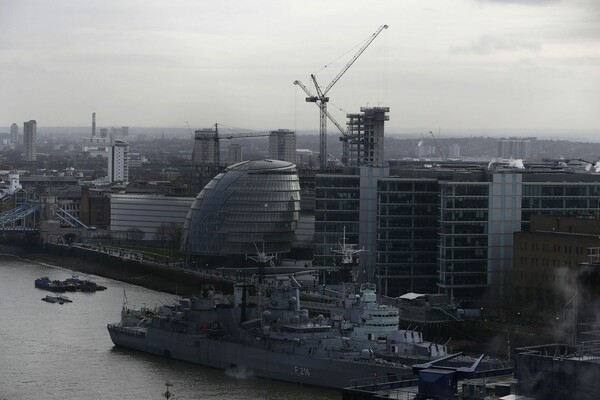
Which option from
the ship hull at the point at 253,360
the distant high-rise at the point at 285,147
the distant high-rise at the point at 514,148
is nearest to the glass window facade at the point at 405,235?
the ship hull at the point at 253,360

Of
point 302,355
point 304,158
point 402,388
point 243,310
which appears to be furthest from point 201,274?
point 304,158

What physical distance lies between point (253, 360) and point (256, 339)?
49 cm

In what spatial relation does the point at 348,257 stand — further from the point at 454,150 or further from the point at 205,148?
the point at 454,150

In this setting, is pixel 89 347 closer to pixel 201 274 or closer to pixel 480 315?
pixel 480 315

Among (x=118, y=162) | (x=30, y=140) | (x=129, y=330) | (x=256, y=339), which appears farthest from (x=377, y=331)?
(x=30, y=140)

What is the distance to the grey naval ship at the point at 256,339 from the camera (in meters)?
28.9

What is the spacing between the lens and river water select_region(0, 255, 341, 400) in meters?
27.5

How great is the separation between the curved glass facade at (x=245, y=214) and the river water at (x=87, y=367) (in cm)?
967

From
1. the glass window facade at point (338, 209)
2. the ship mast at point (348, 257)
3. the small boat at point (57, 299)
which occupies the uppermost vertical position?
the glass window facade at point (338, 209)

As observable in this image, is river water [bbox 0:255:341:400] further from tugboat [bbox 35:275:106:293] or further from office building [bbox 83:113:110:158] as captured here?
office building [bbox 83:113:110:158]

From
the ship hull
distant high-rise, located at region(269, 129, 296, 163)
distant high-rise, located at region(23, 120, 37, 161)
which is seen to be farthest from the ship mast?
distant high-rise, located at region(23, 120, 37, 161)

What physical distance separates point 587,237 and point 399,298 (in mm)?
5343

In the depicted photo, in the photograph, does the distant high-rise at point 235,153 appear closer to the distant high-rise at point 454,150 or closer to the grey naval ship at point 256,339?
the distant high-rise at point 454,150

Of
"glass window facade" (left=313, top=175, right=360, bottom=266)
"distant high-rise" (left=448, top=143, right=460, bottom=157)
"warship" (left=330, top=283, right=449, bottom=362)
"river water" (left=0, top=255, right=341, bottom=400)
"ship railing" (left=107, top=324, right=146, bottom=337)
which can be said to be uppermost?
"distant high-rise" (left=448, top=143, right=460, bottom=157)
